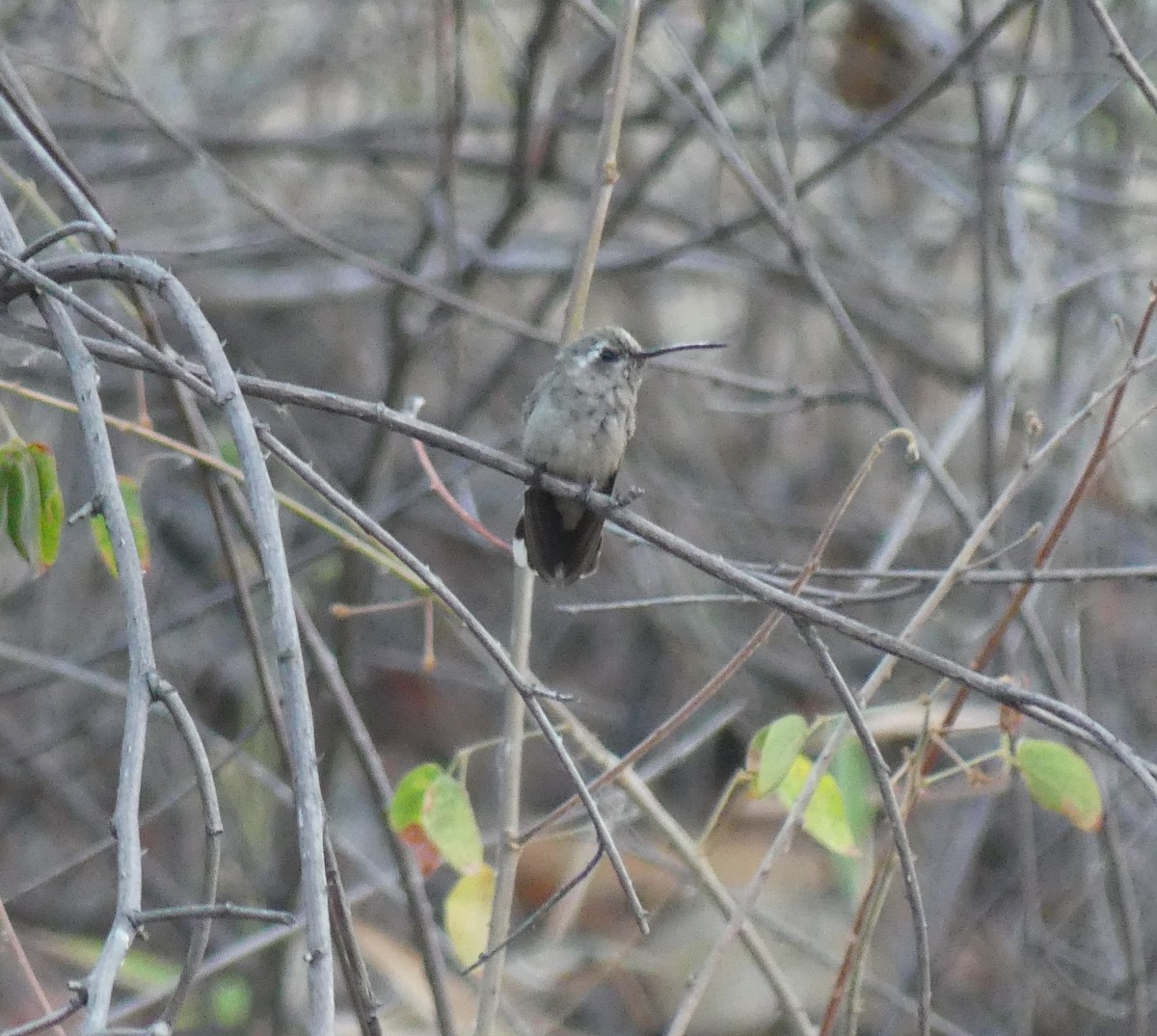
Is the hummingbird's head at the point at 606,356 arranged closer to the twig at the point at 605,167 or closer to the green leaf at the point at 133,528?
the twig at the point at 605,167

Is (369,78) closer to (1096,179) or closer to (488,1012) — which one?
(1096,179)

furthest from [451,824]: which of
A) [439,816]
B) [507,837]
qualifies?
[507,837]

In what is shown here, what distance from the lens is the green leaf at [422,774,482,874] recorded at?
2.61 meters

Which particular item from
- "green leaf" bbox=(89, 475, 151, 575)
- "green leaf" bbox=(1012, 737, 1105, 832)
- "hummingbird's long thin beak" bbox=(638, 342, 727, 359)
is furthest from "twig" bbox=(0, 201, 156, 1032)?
"green leaf" bbox=(1012, 737, 1105, 832)

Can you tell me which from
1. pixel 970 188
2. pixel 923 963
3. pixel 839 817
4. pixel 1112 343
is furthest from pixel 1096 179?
pixel 923 963

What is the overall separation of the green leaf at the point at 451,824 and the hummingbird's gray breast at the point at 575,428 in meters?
1.31

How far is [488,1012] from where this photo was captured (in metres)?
2.59

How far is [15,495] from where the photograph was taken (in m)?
2.28

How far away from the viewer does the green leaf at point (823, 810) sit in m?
2.54

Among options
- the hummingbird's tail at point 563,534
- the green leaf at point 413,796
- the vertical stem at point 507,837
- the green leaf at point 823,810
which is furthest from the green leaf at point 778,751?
the hummingbird's tail at point 563,534

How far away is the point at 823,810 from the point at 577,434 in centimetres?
146

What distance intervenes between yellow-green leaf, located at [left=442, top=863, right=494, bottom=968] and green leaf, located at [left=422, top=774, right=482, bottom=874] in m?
0.19

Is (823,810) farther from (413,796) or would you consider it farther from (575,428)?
(575,428)

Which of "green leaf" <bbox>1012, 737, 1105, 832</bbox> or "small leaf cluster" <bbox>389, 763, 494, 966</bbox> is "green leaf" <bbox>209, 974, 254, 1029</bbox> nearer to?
"small leaf cluster" <bbox>389, 763, 494, 966</bbox>
